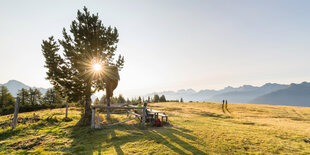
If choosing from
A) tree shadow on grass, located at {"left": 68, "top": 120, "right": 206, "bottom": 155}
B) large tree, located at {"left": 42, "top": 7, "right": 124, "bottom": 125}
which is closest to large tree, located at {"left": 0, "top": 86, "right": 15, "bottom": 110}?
large tree, located at {"left": 42, "top": 7, "right": 124, "bottom": 125}

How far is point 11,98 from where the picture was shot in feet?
156

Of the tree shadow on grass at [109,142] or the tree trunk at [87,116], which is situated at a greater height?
the tree trunk at [87,116]

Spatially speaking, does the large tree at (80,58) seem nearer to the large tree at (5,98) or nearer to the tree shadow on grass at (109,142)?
the tree shadow on grass at (109,142)

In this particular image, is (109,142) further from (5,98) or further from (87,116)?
(5,98)

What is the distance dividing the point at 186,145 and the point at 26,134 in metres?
12.2

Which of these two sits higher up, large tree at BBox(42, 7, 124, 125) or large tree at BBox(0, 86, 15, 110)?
large tree at BBox(42, 7, 124, 125)

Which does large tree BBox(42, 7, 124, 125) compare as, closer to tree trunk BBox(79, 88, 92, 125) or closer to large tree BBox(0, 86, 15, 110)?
tree trunk BBox(79, 88, 92, 125)

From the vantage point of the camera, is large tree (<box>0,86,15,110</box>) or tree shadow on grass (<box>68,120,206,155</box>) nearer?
tree shadow on grass (<box>68,120,206,155</box>)

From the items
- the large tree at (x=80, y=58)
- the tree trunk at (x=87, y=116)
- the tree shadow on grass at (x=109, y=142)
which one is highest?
the large tree at (x=80, y=58)

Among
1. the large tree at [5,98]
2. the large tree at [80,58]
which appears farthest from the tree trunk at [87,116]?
the large tree at [5,98]

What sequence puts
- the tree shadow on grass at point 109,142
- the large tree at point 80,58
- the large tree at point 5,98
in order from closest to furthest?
1. the tree shadow on grass at point 109,142
2. the large tree at point 80,58
3. the large tree at point 5,98

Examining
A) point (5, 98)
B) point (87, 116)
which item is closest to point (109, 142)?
point (87, 116)

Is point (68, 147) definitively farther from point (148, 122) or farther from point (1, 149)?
point (148, 122)

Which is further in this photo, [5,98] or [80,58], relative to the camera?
[5,98]
